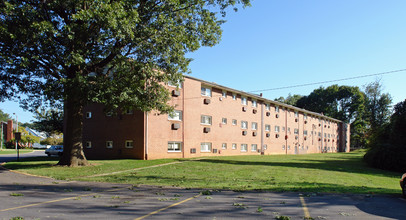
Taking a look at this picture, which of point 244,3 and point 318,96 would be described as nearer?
point 244,3

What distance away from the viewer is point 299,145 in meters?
54.0

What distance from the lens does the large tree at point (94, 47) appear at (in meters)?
15.0

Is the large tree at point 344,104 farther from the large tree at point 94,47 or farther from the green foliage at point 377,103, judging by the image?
the large tree at point 94,47

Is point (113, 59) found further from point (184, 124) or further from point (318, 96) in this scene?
point (318, 96)

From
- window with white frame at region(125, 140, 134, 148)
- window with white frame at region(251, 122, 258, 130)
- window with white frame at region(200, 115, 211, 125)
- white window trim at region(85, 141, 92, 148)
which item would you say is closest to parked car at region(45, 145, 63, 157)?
white window trim at region(85, 141, 92, 148)

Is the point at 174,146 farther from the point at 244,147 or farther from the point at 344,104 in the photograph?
the point at 344,104

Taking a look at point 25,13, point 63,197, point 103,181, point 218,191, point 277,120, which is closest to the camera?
point 63,197

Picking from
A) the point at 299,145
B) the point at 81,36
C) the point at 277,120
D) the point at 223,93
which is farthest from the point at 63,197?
the point at 299,145

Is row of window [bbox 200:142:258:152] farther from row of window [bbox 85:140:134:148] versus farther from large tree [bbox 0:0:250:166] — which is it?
large tree [bbox 0:0:250:166]

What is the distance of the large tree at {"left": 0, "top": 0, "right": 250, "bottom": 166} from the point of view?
1505cm

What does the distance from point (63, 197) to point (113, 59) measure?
10.9m

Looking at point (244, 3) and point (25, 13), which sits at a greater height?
point (244, 3)

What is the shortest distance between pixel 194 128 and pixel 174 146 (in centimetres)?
312

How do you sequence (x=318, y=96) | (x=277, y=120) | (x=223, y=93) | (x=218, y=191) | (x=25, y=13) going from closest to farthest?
1. (x=218, y=191)
2. (x=25, y=13)
3. (x=223, y=93)
4. (x=277, y=120)
5. (x=318, y=96)
